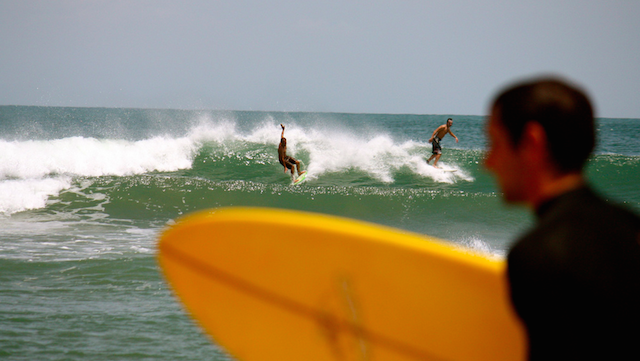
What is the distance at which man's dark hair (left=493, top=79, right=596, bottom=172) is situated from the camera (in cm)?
88

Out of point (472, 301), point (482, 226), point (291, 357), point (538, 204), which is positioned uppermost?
point (538, 204)

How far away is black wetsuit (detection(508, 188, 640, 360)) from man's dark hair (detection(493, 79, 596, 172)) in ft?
0.36

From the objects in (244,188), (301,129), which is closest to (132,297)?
(244,188)

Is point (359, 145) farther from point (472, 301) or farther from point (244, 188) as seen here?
point (472, 301)

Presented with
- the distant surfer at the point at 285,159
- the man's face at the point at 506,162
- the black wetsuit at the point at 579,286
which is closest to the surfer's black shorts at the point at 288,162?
the distant surfer at the point at 285,159

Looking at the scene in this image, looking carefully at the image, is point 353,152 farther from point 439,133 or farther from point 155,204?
point 155,204

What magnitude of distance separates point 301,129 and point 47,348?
18199 millimetres

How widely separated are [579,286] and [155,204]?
36.1ft

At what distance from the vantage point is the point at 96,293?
4832 millimetres

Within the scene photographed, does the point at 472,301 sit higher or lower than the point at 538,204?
lower

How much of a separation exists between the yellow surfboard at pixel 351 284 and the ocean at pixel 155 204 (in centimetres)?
96

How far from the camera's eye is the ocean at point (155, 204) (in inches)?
159

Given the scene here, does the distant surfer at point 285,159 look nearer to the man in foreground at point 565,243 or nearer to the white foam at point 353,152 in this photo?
the white foam at point 353,152

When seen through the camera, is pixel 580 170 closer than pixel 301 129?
Yes
